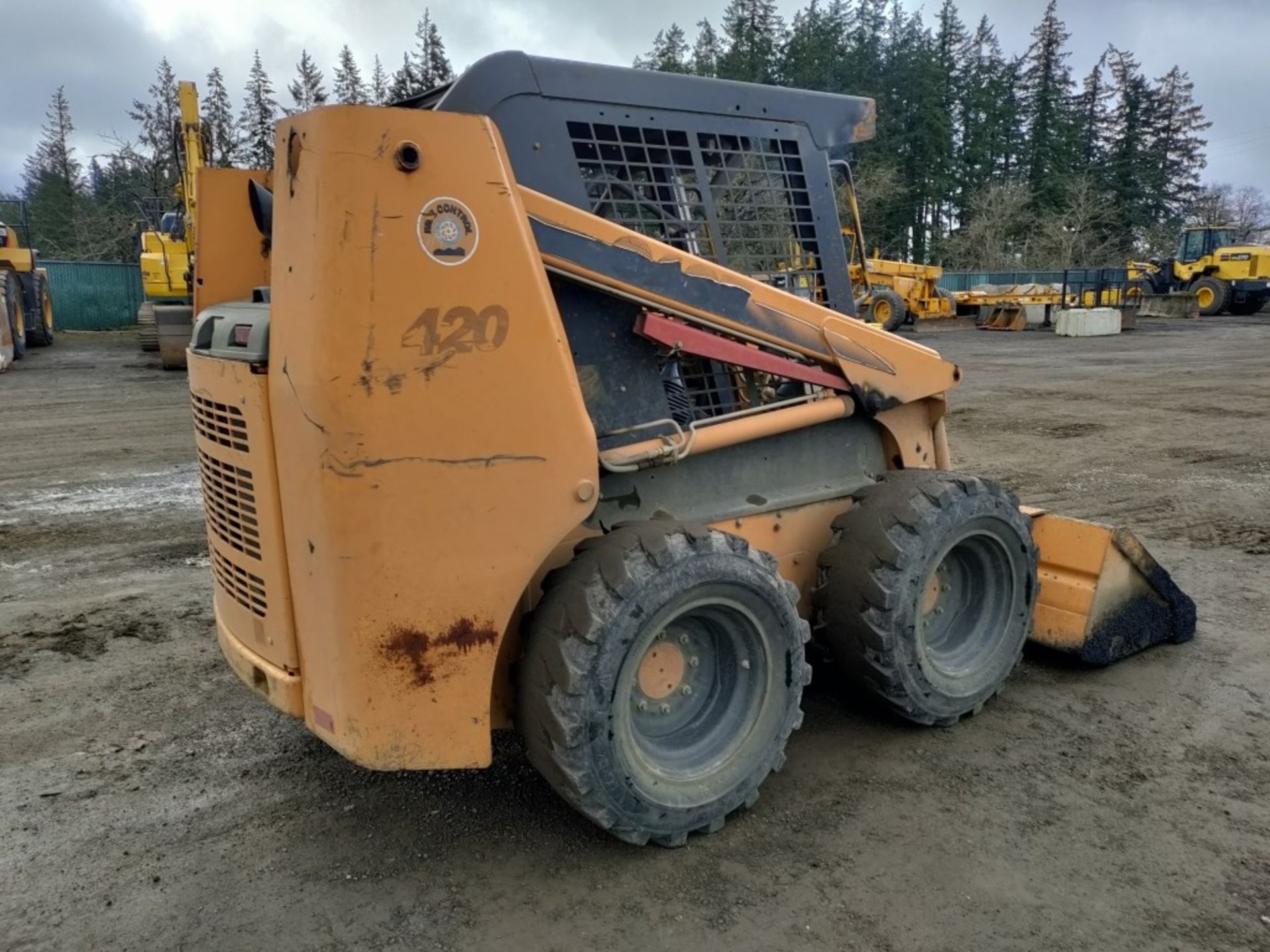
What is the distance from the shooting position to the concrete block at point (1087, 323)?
27.3 m

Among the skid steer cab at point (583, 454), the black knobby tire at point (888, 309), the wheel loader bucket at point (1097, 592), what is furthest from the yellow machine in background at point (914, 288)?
the skid steer cab at point (583, 454)

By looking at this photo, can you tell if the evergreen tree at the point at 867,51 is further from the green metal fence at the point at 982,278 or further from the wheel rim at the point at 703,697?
the wheel rim at the point at 703,697

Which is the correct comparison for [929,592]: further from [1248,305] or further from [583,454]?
[1248,305]

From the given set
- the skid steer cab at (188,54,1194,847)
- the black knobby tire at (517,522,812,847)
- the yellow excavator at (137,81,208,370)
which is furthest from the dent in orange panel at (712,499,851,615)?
the yellow excavator at (137,81,208,370)

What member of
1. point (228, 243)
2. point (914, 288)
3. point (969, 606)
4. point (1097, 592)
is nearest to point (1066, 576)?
point (1097, 592)

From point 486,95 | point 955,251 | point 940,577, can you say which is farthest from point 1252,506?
point 955,251

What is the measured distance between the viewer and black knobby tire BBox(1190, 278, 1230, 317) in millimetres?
33156

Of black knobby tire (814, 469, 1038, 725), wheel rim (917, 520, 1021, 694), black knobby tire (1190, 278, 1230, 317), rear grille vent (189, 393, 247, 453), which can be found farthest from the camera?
black knobby tire (1190, 278, 1230, 317)

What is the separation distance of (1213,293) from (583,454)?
36796 millimetres

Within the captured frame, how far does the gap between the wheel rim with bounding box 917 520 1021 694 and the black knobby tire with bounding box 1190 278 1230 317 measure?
114 ft

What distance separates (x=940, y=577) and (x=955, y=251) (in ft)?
173

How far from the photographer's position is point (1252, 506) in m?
7.50

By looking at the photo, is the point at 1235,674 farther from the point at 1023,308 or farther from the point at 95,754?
the point at 1023,308

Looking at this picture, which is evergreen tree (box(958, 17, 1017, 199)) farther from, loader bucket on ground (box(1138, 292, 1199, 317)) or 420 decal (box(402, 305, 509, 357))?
420 decal (box(402, 305, 509, 357))
